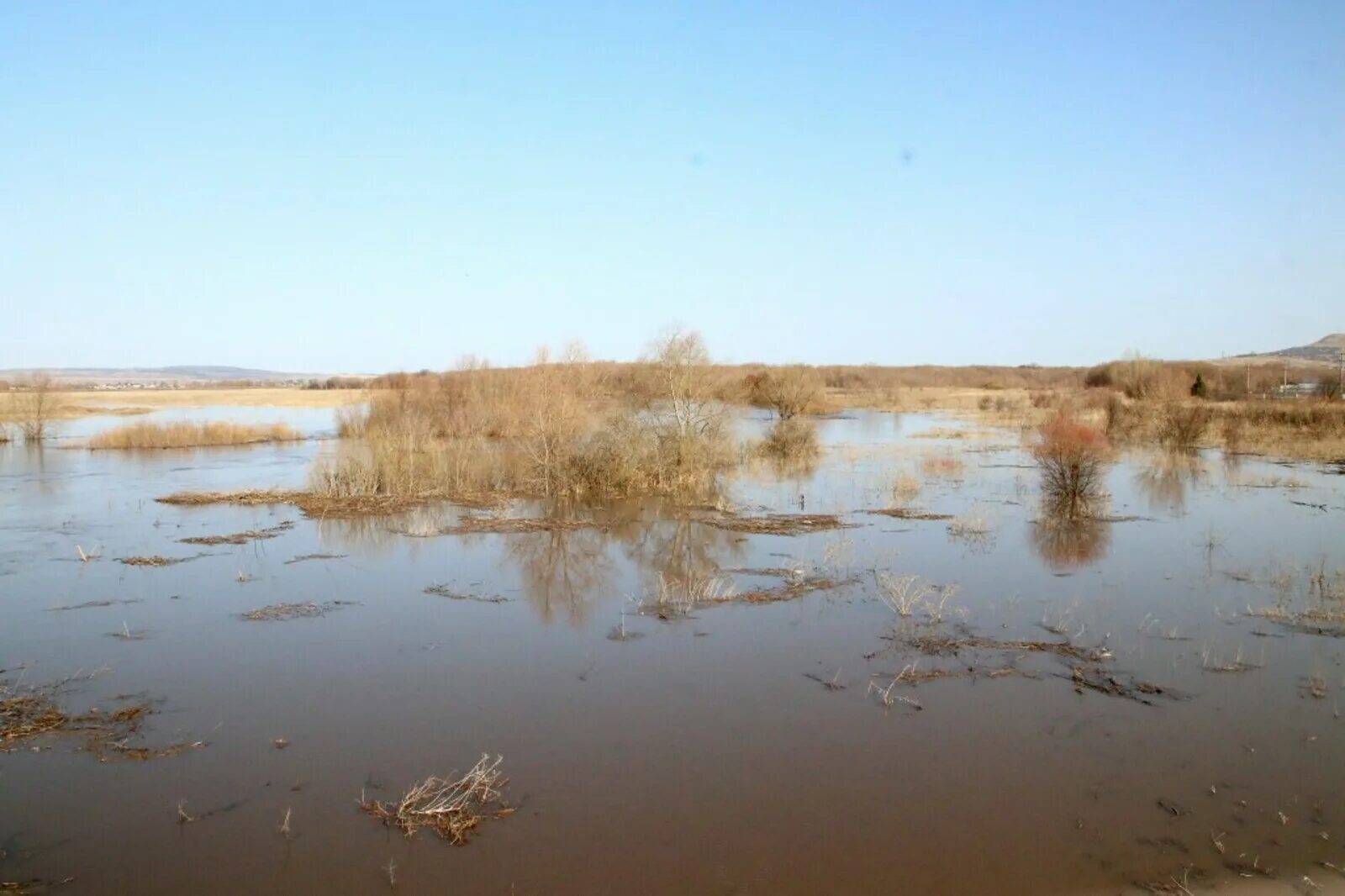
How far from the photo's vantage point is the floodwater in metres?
5.50

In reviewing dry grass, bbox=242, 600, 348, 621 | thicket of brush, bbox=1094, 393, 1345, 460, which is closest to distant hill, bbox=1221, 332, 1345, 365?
thicket of brush, bbox=1094, 393, 1345, 460

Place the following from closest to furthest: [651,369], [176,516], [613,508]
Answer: [176,516], [613,508], [651,369]

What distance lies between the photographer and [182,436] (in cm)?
3122

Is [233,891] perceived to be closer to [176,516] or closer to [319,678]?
[319,678]

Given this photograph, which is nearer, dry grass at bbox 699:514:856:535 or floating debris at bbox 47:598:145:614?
floating debris at bbox 47:598:145:614

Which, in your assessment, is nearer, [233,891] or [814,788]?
[233,891]

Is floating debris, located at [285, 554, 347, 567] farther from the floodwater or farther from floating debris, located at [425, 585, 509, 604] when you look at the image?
floating debris, located at [425, 585, 509, 604]

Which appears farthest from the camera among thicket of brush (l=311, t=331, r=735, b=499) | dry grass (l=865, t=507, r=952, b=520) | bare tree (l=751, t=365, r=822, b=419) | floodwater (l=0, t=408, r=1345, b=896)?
bare tree (l=751, t=365, r=822, b=419)

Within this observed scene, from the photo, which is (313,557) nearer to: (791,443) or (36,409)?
(791,443)

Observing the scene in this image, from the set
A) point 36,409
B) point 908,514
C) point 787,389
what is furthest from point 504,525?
point 36,409

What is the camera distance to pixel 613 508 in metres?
18.0

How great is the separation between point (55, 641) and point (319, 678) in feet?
10.5

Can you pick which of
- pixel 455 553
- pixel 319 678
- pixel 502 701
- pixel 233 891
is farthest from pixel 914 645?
pixel 455 553

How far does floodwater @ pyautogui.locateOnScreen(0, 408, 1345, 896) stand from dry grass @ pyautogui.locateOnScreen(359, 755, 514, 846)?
0.10 meters
